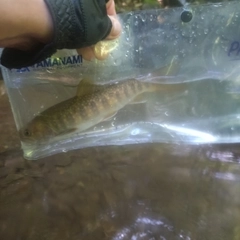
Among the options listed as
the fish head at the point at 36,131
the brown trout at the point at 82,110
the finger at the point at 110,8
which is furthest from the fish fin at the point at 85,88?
the finger at the point at 110,8

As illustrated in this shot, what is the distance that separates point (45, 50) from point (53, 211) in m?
0.37

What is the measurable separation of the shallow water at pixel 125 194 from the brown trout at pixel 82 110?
69mm

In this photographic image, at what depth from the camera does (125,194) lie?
90 centimetres

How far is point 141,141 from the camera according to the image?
109 centimetres

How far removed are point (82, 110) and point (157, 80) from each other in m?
0.24

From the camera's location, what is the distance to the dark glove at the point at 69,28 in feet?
2.17

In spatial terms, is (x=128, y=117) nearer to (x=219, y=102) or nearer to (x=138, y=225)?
(x=219, y=102)

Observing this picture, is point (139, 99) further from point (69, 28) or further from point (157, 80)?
point (69, 28)

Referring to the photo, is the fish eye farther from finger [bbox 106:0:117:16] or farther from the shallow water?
finger [bbox 106:0:117:16]

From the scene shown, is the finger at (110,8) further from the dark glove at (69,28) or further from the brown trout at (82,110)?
the brown trout at (82,110)

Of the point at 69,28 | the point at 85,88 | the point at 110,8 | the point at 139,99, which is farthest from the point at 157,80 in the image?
the point at 69,28

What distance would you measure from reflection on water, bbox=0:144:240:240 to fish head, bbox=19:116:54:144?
61mm

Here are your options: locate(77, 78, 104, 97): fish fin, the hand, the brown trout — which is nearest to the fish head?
the brown trout

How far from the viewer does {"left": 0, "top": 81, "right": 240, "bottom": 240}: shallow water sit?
83 cm
